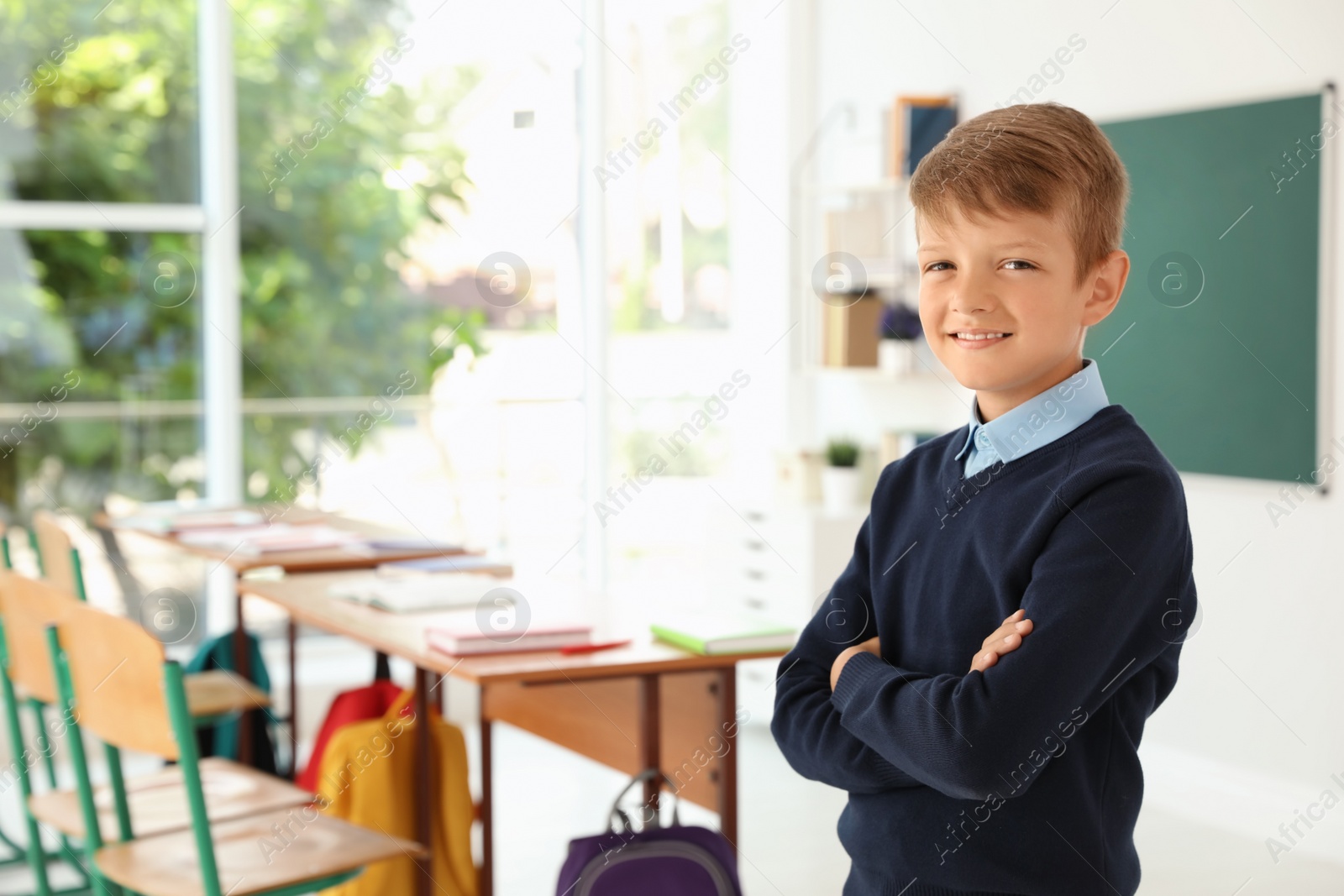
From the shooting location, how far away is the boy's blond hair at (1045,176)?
117 centimetres

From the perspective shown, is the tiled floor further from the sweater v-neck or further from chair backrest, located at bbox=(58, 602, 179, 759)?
→ the sweater v-neck

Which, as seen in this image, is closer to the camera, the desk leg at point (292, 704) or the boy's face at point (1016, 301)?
the boy's face at point (1016, 301)

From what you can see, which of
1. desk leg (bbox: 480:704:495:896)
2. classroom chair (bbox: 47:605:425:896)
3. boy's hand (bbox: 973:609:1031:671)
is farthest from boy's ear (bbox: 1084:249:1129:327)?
desk leg (bbox: 480:704:495:896)

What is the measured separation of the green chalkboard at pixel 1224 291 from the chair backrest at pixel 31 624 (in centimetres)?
257

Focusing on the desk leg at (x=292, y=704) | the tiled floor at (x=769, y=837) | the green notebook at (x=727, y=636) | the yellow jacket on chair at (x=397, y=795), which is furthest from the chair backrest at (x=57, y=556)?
the green notebook at (x=727, y=636)

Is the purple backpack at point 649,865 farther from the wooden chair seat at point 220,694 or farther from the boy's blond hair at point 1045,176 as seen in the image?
the wooden chair seat at point 220,694

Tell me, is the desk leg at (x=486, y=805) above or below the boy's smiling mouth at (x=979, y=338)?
below

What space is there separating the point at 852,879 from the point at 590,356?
13.8 feet

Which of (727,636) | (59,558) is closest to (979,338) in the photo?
(727,636)

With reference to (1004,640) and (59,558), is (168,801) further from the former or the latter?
(1004,640)

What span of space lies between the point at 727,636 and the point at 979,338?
967 mm

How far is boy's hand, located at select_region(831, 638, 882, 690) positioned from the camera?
1.30 m

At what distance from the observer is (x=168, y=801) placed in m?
2.46

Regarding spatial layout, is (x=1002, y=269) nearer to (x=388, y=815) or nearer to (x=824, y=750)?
(x=824, y=750)
